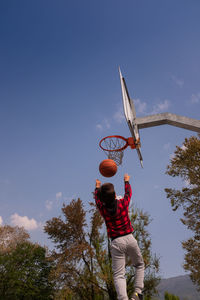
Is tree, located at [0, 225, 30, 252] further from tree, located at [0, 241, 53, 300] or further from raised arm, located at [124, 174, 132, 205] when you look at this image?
raised arm, located at [124, 174, 132, 205]

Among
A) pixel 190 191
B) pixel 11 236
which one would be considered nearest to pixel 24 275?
pixel 11 236

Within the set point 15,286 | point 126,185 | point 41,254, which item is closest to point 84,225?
point 41,254

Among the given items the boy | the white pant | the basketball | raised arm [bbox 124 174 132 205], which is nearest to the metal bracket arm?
the basketball

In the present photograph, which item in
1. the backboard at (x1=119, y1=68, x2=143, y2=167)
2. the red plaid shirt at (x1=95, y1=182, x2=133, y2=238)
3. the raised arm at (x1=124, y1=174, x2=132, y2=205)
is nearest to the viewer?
the red plaid shirt at (x1=95, y1=182, x2=133, y2=238)

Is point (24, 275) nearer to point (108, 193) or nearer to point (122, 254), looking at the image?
point (122, 254)

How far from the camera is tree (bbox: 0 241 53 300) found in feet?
90.0

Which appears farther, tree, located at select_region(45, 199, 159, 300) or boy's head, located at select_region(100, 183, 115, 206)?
tree, located at select_region(45, 199, 159, 300)

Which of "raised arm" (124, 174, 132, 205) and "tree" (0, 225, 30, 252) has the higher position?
"tree" (0, 225, 30, 252)

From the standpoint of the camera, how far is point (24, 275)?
92.7ft

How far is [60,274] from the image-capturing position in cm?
2342

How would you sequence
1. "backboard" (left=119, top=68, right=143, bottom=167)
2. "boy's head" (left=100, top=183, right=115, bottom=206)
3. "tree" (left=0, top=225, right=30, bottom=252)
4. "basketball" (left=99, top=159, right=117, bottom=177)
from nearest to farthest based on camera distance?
"boy's head" (left=100, top=183, right=115, bottom=206) → "basketball" (left=99, top=159, right=117, bottom=177) → "backboard" (left=119, top=68, right=143, bottom=167) → "tree" (left=0, top=225, right=30, bottom=252)

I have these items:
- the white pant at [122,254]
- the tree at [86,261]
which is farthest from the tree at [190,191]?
the white pant at [122,254]

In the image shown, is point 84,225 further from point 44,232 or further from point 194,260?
point 194,260

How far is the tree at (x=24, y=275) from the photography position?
1080 inches
